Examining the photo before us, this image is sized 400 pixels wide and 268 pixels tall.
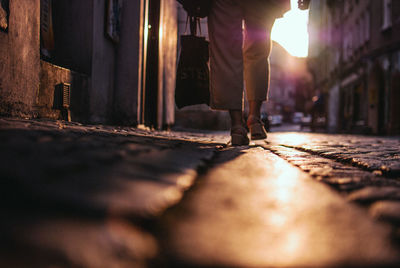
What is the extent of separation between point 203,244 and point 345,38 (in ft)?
79.9

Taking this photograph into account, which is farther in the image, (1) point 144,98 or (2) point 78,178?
(1) point 144,98

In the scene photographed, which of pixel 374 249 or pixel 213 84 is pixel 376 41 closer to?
pixel 213 84

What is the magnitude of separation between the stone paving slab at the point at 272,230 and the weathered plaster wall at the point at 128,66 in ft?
12.8

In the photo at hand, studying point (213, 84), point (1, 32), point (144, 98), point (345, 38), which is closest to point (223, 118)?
point (144, 98)

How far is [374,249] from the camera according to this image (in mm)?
627

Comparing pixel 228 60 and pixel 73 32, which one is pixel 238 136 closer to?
pixel 228 60

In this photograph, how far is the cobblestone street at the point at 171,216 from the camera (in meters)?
0.57

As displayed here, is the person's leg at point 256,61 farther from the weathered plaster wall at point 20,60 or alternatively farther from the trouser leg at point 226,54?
the weathered plaster wall at point 20,60

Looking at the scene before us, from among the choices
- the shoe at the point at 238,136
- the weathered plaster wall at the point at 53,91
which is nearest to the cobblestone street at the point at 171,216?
the shoe at the point at 238,136

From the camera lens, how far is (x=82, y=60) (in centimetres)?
392

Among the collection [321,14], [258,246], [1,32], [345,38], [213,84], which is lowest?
[258,246]

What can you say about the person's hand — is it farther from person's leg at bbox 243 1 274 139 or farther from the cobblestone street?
the cobblestone street

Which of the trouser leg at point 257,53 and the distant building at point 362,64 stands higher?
the distant building at point 362,64

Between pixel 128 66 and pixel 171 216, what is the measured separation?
4.34 meters
